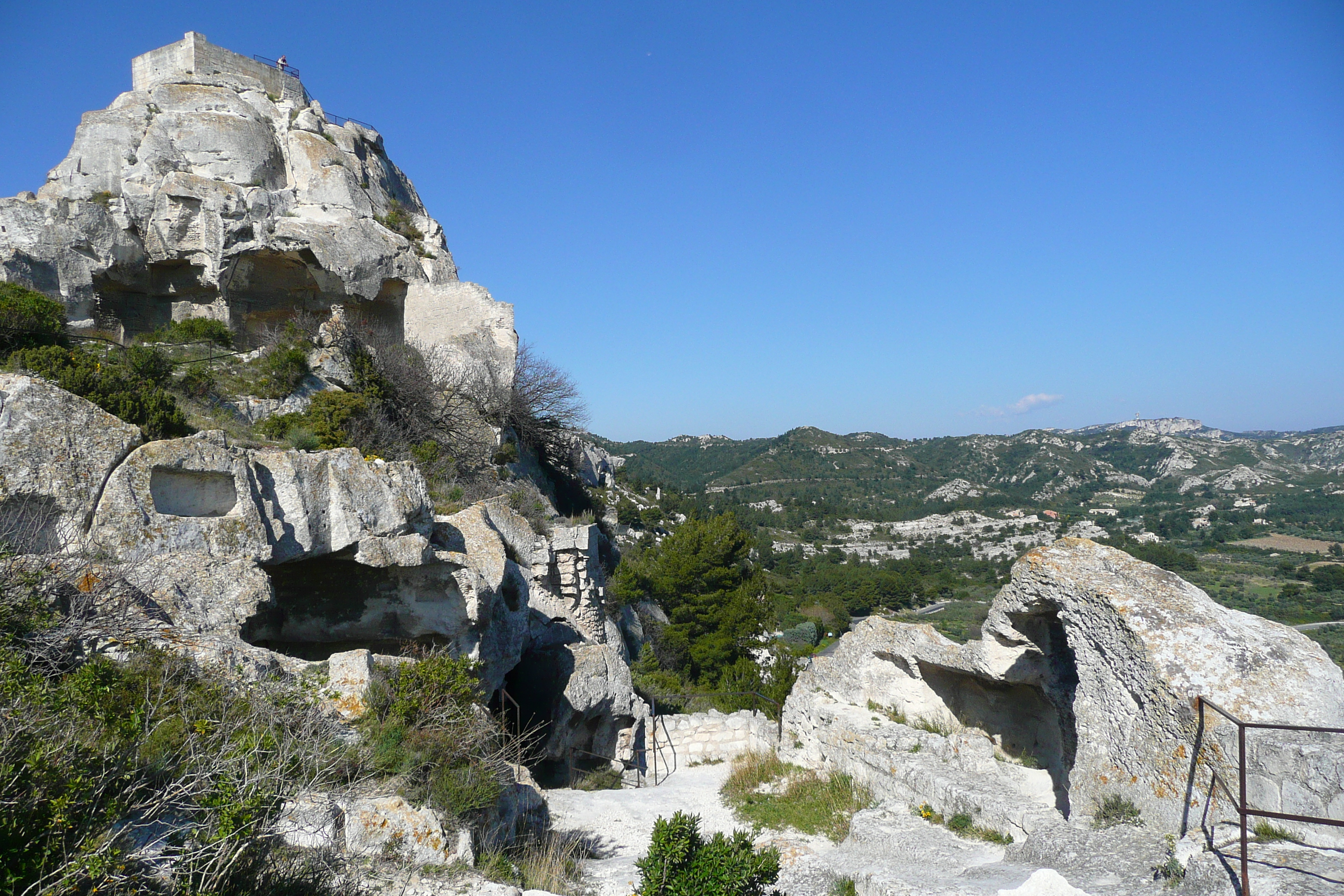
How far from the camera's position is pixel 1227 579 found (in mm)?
30656

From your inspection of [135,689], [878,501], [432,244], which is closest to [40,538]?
[135,689]

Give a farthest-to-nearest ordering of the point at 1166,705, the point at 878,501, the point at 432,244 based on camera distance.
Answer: the point at 878,501 < the point at 432,244 < the point at 1166,705

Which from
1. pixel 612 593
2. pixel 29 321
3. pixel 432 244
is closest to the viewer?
pixel 29 321

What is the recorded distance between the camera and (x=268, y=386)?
15.7 meters

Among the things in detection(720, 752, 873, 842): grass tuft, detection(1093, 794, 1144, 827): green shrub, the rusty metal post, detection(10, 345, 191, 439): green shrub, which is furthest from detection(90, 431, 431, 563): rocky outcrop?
the rusty metal post

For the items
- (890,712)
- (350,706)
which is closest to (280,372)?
(350,706)

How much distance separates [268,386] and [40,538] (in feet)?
34.1

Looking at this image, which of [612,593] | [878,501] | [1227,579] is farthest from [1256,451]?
[612,593]

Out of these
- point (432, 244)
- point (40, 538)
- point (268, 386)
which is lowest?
point (40, 538)

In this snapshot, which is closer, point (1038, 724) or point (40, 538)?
point (40, 538)

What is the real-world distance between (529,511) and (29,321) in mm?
9382

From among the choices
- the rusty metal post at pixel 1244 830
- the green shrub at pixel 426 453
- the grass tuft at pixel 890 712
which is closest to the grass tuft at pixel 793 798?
the grass tuft at pixel 890 712

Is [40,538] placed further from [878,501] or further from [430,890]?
[878,501]

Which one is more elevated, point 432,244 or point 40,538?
point 432,244
